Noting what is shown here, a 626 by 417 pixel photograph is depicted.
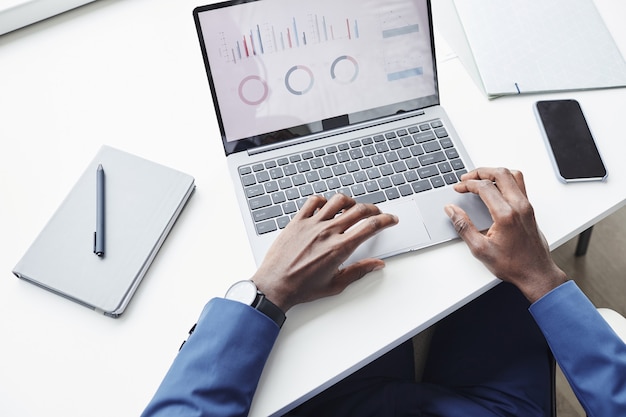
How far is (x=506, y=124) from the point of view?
104 cm

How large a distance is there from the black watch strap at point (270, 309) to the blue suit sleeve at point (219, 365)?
0.4 inches

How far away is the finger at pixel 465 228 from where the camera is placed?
872mm

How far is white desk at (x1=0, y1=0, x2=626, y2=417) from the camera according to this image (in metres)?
0.82

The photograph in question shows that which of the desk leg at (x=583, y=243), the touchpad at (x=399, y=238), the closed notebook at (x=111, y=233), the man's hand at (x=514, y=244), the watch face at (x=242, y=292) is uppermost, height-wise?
the closed notebook at (x=111, y=233)

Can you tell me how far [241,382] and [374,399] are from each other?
298 mm

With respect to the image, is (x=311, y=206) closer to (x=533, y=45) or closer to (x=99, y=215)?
(x=99, y=215)

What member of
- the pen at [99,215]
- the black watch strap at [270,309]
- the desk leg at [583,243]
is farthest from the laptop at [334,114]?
the desk leg at [583,243]

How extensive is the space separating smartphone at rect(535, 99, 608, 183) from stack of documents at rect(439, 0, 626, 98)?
0.05 m

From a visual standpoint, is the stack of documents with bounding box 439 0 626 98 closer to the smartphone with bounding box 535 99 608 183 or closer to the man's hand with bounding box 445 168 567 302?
the smartphone with bounding box 535 99 608 183

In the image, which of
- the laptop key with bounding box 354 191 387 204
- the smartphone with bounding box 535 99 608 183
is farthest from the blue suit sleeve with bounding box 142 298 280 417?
the smartphone with bounding box 535 99 608 183

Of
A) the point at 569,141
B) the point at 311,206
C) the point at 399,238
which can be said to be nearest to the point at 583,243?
the point at 569,141

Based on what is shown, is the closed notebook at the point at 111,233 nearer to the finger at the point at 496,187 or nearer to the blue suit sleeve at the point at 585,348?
the finger at the point at 496,187

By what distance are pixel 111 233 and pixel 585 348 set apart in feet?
2.35

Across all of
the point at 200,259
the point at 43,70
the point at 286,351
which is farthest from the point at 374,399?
the point at 43,70
